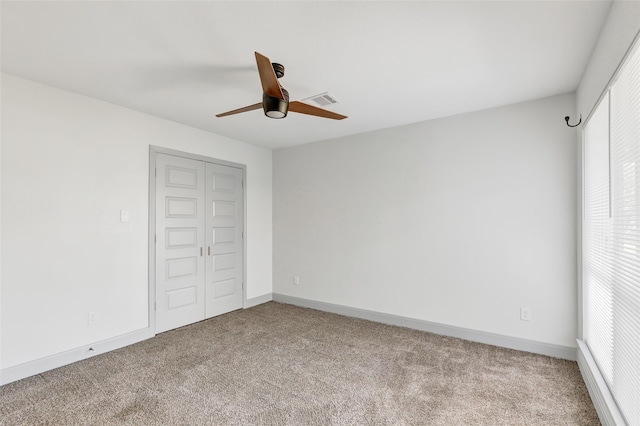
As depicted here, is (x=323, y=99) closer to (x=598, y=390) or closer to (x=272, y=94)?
(x=272, y=94)

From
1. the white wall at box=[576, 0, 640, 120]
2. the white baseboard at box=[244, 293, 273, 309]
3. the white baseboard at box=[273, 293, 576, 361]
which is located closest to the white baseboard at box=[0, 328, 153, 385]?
the white baseboard at box=[244, 293, 273, 309]

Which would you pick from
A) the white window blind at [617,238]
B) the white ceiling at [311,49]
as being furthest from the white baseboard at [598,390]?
the white ceiling at [311,49]

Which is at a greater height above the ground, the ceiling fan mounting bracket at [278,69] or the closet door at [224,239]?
the ceiling fan mounting bracket at [278,69]

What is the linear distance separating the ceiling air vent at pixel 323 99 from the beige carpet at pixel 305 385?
8.16ft

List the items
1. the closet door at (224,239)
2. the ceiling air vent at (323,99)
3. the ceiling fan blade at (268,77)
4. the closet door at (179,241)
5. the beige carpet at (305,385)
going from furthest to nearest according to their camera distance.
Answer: the closet door at (224,239)
the closet door at (179,241)
the ceiling air vent at (323,99)
the beige carpet at (305,385)
the ceiling fan blade at (268,77)

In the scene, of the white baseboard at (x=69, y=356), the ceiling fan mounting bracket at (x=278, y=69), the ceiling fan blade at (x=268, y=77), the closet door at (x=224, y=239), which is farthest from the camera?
the closet door at (x=224, y=239)

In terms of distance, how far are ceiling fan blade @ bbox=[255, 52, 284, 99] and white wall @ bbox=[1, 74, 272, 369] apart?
211 cm

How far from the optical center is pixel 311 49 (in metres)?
2.19

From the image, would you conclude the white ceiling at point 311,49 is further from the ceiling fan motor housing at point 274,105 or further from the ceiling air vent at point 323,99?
the ceiling fan motor housing at point 274,105

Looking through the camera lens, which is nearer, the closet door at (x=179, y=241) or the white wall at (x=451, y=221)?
the white wall at (x=451, y=221)

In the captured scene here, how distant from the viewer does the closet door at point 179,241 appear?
3.63 meters

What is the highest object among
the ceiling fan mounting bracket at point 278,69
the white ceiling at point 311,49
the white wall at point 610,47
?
the white ceiling at point 311,49

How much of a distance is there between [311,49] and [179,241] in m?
2.79

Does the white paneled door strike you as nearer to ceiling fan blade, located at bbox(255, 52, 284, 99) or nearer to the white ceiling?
the white ceiling
